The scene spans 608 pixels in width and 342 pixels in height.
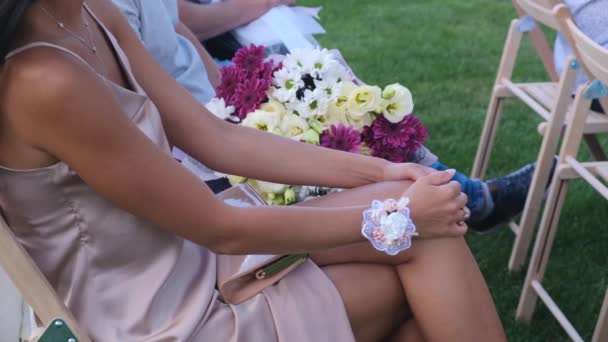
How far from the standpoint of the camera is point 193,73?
304 cm

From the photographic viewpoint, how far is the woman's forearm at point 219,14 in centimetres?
350

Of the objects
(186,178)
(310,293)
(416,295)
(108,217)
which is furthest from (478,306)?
(108,217)

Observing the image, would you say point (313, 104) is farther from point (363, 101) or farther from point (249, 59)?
point (249, 59)

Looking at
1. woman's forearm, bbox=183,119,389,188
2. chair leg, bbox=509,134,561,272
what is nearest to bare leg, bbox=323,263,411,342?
woman's forearm, bbox=183,119,389,188

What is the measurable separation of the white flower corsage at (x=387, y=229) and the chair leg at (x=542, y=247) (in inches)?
47.9

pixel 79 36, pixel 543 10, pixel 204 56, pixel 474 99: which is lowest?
pixel 474 99

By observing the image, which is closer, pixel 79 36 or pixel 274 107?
pixel 79 36

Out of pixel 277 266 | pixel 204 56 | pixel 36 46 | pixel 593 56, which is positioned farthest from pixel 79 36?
pixel 204 56

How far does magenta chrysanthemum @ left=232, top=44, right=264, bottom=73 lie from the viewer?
2480 mm

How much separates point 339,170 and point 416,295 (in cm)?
41

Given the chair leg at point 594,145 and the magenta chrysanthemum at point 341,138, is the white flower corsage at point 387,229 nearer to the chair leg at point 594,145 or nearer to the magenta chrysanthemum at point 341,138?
the magenta chrysanthemum at point 341,138

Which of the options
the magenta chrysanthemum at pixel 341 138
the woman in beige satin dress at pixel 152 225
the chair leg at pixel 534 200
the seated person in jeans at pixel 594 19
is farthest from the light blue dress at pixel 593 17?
the woman in beige satin dress at pixel 152 225

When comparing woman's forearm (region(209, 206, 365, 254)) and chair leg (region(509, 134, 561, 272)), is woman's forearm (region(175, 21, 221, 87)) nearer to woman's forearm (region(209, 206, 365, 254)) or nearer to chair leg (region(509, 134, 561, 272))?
chair leg (region(509, 134, 561, 272))

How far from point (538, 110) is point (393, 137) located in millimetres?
1185
